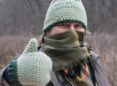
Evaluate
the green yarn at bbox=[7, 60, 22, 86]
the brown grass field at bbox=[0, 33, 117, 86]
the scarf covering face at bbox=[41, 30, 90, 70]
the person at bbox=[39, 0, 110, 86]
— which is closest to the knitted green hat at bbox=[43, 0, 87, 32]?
the person at bbox=[39, 0, 110, 86]

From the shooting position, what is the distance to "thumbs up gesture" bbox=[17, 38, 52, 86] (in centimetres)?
233

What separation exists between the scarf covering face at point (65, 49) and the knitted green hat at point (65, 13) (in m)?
0.11

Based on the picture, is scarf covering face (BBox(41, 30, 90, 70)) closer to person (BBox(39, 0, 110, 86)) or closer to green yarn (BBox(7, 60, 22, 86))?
person (BBox(39, 0, 110, 86))

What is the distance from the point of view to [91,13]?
26000 mm

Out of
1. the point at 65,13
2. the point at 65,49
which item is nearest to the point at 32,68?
the point at 65,49

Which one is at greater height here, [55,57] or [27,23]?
[55,57]

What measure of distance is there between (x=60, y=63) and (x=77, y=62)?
4.6 inches

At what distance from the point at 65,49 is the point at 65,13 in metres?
0.24

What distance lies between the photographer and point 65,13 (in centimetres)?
328

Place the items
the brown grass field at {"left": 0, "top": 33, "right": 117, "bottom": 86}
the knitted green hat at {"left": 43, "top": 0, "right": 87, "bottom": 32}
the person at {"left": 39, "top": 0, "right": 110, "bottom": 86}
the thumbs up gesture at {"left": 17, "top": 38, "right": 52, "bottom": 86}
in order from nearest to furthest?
the thumbs up gesture at {"left": 17, "top": 38, "right": 52, "bottom": 86}
the person at {"left": 39, "top": 0, "right": 110, "bottom": 86}
the knitted green hat at {"left": 43, "top": 0, "right": 87, "bottom": 32}
the brown grass field at {"left": 0, "top": 33, "right": 117, "bottom": 86}

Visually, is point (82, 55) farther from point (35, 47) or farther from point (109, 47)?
point (109, 47)

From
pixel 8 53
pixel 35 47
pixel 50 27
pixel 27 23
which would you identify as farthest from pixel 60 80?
pixel 27 23

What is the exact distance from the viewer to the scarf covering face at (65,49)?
10.4 ft

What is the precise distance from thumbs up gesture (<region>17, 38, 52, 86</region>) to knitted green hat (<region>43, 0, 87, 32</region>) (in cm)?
90
